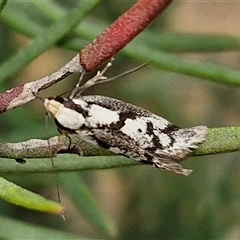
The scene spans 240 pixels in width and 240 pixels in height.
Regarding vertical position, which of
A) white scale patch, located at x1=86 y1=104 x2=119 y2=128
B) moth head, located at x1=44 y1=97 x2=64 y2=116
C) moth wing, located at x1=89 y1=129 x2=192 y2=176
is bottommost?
moth wing, located at x1=89 y1=129 x2=192 y2=176

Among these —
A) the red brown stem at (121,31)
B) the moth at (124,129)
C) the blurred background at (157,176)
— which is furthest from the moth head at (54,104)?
the blurred background at (157,176)

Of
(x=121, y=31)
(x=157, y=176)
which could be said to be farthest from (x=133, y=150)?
(x=157, y=176)

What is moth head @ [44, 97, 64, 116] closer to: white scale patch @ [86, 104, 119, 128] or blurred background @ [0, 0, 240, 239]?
white scale patch @ [86, 104, 119, 128]

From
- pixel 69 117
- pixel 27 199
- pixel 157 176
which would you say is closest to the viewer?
pixel 27 199

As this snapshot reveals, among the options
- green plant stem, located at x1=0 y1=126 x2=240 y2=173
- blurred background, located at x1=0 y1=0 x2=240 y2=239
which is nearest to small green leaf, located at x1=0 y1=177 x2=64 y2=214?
green plant stem, located at x1=0 y1=126 x2=240 y2=173

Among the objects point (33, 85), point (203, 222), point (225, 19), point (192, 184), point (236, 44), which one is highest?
point (225, 19)

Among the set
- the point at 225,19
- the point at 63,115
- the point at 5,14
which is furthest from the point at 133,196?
the point at 225,19

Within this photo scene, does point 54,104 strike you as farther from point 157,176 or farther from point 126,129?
point 157,176

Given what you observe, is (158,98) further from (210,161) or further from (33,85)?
(33,85)
